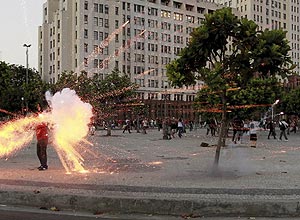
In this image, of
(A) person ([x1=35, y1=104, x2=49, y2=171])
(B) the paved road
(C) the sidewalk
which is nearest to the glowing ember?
(A) person ([x1=35, y1=104, x2=49, y2=171])

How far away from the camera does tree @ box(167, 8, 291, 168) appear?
1258 cm

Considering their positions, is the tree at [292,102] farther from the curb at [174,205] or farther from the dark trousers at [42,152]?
the curb at [174,205]

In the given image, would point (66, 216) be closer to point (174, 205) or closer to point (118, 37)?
Result: point (174, 205)

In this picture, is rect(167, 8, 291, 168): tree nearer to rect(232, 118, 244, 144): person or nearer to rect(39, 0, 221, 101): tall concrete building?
rect(232, 118, 244, 144): person

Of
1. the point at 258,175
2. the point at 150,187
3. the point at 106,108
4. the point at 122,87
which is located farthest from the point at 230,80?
the point at 122,87

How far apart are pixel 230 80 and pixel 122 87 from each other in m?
37.4

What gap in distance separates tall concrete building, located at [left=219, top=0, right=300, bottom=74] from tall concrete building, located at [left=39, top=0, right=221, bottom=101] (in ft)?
69.6

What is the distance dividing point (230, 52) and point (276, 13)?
139848mm

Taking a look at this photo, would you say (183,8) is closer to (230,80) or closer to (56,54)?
(56,54)

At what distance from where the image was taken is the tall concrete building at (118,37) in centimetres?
10406

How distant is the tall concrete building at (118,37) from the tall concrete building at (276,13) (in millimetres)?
21208

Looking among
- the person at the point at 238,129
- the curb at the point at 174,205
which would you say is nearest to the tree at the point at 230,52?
the curb at the point at 174,205

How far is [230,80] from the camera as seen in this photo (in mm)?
13945

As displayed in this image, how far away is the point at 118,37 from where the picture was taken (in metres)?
110
